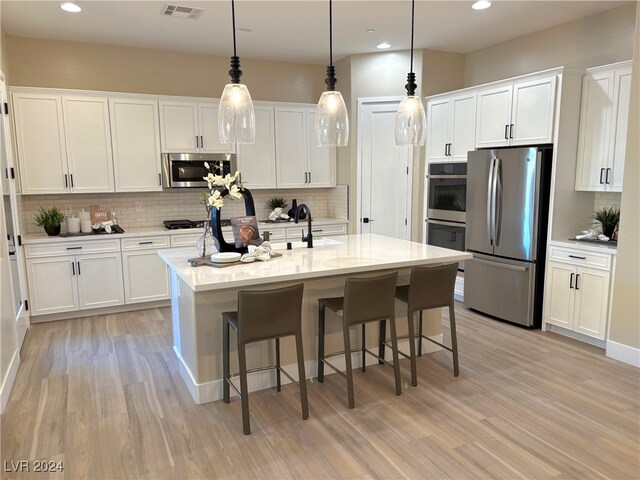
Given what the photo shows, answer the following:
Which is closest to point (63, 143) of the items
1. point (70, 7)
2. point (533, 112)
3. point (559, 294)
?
point (70, 7)

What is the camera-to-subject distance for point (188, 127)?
Result: 215 inches

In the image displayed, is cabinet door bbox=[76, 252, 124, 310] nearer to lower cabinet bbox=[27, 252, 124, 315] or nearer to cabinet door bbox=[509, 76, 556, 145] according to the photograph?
lower cabinet bbox=[27, 252, 124, 315]

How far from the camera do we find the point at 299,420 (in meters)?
2.95

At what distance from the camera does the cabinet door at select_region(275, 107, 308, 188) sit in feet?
19.8

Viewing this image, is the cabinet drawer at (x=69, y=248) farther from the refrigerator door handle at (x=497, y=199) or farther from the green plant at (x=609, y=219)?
the green plant at (x=609, y=219)

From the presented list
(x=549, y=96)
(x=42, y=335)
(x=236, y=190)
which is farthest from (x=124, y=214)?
(x=549, y=96)

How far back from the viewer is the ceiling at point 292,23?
13.6 ft

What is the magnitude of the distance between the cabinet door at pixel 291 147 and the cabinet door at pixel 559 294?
325 centimetres

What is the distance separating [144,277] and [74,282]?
2.31ft

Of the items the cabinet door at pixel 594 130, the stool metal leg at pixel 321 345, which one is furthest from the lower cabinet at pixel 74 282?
the cabinet door at pixel 594 130

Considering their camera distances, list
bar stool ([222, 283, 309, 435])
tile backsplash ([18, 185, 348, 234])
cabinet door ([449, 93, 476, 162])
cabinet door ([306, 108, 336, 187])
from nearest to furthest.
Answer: bar stool ([222, 283, 309, 435]), cabinet door ([449, 93, 476, 162]), tile backsplash ([18, 185, 348, 234]), cabinet door ([306, 108, 336, 187])

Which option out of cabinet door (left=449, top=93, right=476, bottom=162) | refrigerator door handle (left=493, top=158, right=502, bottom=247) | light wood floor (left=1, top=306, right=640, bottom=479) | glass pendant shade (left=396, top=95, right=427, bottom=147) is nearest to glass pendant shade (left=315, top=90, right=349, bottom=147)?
glass pendant shade (left=396, top=95, right=427, bottom=147)

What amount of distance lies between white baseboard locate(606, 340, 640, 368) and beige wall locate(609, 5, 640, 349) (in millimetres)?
36

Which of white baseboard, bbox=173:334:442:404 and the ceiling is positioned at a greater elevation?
the ceiling
